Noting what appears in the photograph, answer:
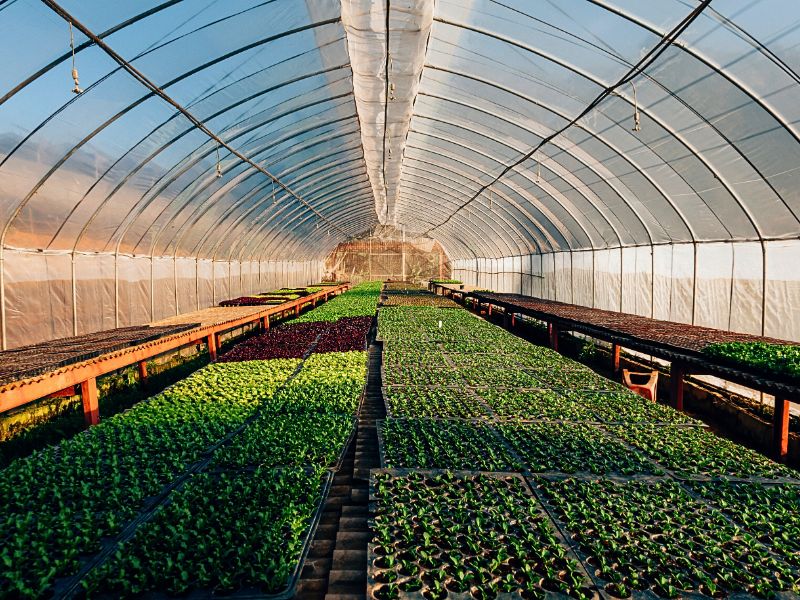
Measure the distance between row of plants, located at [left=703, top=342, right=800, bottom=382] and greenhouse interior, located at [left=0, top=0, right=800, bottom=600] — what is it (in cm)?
6

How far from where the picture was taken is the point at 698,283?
11789 millimetres

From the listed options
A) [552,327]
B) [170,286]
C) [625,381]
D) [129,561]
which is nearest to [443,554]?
[129,561]

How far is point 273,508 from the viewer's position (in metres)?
4.05

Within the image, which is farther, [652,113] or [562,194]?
[562,194]

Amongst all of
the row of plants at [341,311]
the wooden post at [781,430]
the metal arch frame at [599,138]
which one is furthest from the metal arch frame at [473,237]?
the wooden post at [781,430]

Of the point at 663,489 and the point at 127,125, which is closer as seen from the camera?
the point at 663,489

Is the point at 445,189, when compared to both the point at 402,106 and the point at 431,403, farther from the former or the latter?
the point at 431,403

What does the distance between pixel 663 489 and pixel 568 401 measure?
279cm

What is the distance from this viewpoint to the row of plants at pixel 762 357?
6318 mm

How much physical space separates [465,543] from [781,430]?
19.4ft

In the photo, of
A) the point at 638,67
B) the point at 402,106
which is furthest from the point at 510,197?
the point at 638,67

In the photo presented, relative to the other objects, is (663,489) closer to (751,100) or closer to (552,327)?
(751,100)

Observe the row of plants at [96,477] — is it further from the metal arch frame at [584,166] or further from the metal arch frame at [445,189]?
the metal arch frame at [445,189]

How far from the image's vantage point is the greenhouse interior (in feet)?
11.6
